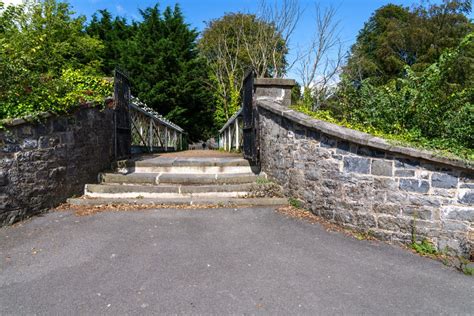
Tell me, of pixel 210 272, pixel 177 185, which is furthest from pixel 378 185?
pixel 177 185

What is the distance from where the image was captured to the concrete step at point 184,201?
16.0 ft

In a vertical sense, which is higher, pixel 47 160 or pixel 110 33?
pixel 110 33

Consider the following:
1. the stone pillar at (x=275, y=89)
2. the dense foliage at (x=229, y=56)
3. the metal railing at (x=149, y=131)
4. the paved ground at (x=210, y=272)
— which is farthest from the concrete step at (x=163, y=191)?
the dense foliage at (x=229, y=56)

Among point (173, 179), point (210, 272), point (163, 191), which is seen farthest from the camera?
point (173, 179)

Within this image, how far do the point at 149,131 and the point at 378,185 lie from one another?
377 inches

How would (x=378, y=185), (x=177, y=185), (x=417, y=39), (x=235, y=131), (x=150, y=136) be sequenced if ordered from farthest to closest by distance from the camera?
(x=417, y=39) < (x=235, y=131) < (x=150, y=136) < (x=177, y=185) < (x=378, y=185)

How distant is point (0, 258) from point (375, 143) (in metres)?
4.52

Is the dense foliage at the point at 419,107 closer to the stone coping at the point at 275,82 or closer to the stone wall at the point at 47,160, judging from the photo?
the stone coping at the point at 275,82

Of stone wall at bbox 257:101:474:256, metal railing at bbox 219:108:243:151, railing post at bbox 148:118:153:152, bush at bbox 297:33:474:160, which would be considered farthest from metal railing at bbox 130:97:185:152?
bush at bbox 297:33:474:160

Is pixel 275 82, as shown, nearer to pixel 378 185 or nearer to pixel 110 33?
pixel 378 185

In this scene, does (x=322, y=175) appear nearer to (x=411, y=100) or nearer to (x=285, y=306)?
(x=411, y=100)

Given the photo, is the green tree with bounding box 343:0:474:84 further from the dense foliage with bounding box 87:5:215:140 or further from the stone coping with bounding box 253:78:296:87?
the stone coping with bounding box 253:78:296:87

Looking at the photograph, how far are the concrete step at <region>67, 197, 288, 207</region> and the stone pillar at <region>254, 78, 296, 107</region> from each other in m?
2.00

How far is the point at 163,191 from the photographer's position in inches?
204
